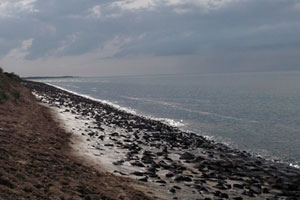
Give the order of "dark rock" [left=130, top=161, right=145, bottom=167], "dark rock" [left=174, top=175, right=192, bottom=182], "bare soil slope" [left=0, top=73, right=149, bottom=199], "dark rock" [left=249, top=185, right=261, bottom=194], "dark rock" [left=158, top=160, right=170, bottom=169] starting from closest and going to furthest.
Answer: "bare soil slope" [left=0, top=73, right=149, bottom=199] < "dark rock" [left=249, top=185, right=261, bottom=194] < "dark rock" [left=174, top=175, right=192, bottom=182] < "dark rock" [left=130, top=161, right=145, bottom=167] < "dark rock" [left=158, top=160, right=170, bottom=169]

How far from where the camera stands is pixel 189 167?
17656 mm

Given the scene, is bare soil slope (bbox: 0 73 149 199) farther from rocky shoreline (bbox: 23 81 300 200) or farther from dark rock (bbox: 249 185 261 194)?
dark rock (bbox: 249 185 261 194)

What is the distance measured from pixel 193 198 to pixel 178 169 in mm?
4175

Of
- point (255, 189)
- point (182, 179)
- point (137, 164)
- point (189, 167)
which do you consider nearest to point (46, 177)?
point (182, 179)

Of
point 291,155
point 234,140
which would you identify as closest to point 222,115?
point 234,140

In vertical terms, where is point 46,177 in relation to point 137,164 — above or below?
above

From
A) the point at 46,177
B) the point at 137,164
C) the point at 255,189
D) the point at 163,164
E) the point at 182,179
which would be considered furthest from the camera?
the point at 163,164

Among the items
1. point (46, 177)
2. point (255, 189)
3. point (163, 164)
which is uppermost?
point (46, 177)

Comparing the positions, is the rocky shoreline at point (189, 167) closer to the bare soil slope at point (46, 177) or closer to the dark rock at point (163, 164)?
the dark rock at point (163, 164)

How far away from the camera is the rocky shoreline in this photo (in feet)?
45.9

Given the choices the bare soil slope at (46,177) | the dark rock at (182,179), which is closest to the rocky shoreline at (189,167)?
the dark rock at (182,179)

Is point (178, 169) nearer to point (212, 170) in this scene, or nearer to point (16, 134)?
point (212, 170)

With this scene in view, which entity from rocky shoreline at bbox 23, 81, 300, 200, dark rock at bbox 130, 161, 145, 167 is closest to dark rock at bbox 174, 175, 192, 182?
rocky shoreline at bbox 23, 81, 300, 200

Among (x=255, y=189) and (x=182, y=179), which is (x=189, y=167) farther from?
(x=255, y=189)
